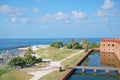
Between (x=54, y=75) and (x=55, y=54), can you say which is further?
(x=55, y=54)

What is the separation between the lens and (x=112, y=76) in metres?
51.0

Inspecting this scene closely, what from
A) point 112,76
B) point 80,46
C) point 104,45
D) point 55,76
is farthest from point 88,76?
point 80,46

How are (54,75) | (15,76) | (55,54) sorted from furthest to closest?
(55,54)
(54,75)
(15,76)

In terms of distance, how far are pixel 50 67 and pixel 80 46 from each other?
58.4 metres

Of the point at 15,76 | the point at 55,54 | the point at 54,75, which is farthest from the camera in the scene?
the point at 55,54

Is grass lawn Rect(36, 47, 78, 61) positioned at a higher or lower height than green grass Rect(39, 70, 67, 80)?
higher

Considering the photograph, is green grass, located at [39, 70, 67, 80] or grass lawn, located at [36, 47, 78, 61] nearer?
green grass, located at [39, 70, 67, 80]

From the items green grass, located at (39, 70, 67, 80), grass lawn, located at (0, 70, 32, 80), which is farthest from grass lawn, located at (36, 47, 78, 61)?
grass lawn, located at (0, 70, 32, 80)

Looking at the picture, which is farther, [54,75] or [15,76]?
[54,75]

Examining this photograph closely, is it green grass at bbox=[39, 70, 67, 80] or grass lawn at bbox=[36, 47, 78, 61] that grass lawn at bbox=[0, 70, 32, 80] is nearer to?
green grass at bbox=[39, 70, 67, 80]

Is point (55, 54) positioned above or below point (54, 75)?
above

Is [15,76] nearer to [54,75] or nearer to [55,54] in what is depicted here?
[54,75]

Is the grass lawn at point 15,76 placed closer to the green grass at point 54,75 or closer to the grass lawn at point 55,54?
the green grass at point 54,75

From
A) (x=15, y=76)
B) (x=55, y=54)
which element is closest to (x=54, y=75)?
(x=15, y=76)
